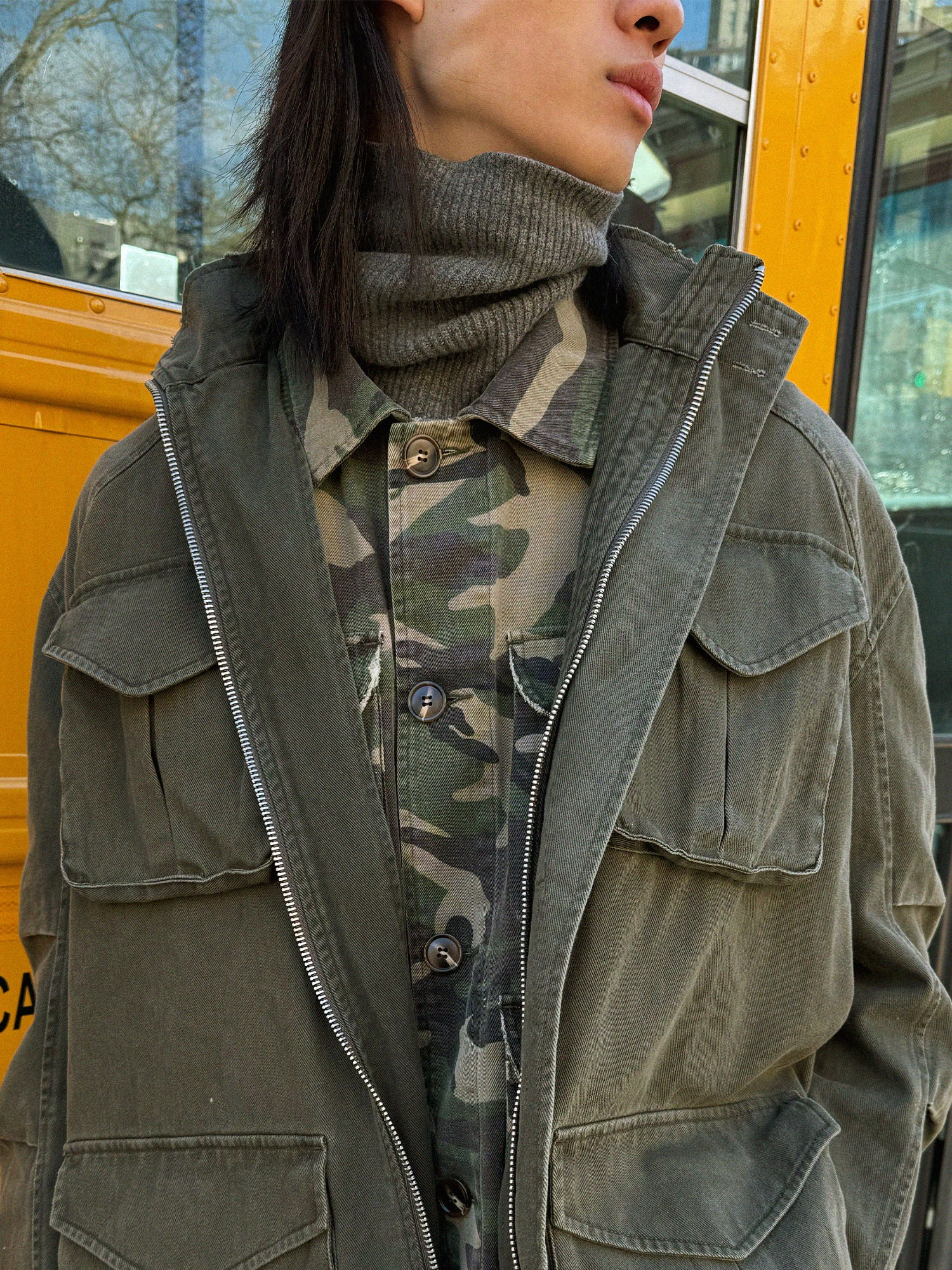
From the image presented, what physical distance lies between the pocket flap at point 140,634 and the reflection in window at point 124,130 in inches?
26.1

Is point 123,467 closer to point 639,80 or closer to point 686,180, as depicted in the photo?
point 639,80

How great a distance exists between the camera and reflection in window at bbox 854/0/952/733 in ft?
7.42

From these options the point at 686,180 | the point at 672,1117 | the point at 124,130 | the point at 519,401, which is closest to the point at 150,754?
the point at 519,401

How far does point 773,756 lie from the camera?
101 cm

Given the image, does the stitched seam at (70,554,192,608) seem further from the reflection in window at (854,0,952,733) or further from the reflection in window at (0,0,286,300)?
the reflection in window at (854,0,952,733)

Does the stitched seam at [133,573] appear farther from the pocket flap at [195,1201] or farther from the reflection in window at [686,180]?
the reflection in window at [686,180]

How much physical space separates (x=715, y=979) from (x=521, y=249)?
727mm

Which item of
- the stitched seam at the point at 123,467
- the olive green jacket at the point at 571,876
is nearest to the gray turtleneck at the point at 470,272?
the olive green jacket at the point at 571,876

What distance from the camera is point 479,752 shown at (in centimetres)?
106

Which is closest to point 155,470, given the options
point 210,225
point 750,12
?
point 210,225

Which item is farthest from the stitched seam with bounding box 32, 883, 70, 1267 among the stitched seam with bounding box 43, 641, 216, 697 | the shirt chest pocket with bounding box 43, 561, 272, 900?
the stitched seam with bounding box 43, 641, 216, 697

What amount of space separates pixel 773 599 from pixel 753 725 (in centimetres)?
12

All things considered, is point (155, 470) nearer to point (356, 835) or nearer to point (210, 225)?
point (356, 835)

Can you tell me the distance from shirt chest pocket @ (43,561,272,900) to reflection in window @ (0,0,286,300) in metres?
0.68
